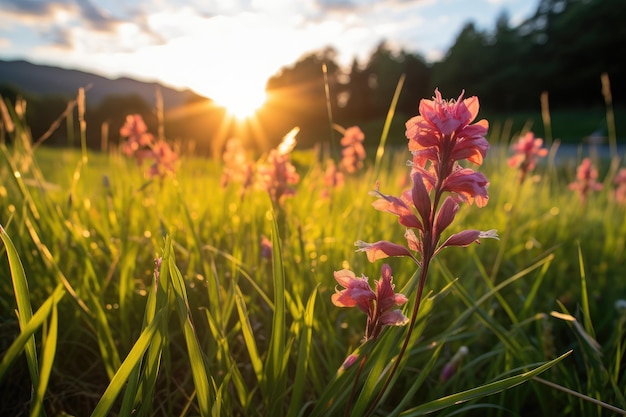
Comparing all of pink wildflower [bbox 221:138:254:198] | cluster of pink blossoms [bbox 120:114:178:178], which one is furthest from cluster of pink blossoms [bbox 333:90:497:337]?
cluster of pink blossoms [bbox 120:114:178:178]

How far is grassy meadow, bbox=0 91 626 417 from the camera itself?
98 centimetres

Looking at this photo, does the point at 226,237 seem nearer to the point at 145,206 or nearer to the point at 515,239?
the point at 145,206

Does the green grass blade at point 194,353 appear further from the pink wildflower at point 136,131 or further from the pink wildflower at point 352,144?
the pink wildflower at point 136,131

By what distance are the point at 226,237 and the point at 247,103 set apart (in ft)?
3.01

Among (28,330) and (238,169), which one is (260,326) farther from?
(238,169)

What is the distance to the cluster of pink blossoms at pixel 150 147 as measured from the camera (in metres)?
2.52

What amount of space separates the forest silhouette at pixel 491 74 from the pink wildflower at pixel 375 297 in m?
31.1

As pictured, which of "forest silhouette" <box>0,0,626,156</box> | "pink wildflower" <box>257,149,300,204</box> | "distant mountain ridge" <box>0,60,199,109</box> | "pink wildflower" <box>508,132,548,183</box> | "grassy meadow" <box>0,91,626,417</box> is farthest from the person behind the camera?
"distant mountain ridge" <box>0,60,199,109</box>

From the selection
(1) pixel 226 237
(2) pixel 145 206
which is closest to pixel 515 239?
(1) pixel 226 237

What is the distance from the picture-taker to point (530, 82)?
46469 millimetres

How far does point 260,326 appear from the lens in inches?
68.7

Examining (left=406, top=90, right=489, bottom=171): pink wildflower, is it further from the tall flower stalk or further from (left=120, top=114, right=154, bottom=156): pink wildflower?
(left=120, top=114, right=154, bottom=156): pink wildflower

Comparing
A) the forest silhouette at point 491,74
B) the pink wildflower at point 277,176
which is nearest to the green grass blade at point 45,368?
the pink wildflower at point 277,176

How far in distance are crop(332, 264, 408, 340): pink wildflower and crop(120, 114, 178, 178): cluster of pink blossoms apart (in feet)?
5.38
